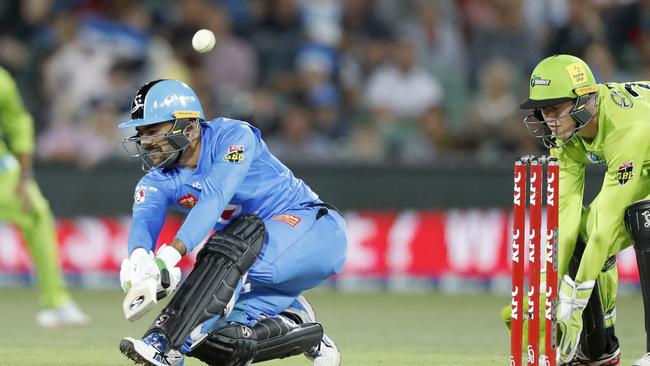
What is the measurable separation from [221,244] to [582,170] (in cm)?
223

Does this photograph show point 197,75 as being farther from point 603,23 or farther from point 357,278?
point 603,23

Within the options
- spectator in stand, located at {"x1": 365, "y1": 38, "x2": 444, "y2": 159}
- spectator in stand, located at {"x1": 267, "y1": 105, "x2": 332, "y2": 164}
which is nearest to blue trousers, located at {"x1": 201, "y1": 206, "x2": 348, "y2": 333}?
spectator in stand, located at {"x1": 267, "y1": 105, "x2": 332, "y2": 164}

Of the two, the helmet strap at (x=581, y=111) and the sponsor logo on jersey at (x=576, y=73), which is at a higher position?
the sponsor logo on jersey at (x=576, y=73)

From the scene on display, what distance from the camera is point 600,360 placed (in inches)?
296

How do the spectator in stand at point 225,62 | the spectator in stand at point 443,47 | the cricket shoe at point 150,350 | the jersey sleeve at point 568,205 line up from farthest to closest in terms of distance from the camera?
the spectator in stand at point 443,47, the spectator in stand at point 225,62, the jersey sleeve at point 568,205, the cricket shoe at point 150,350

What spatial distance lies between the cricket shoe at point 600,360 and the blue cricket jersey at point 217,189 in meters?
1.87

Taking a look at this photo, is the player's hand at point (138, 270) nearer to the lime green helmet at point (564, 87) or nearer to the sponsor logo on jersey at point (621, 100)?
the lime green helmet at point (564, 87)

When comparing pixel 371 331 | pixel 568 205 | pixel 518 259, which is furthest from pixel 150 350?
pixel 371 331

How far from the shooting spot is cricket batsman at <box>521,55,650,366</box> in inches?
269

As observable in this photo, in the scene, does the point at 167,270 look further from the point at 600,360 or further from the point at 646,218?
the point at 600,360

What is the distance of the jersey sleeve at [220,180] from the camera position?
6.55 m

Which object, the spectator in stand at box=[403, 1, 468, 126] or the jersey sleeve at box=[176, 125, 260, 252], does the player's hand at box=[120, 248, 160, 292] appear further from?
the spectator in stand at box=[403, 1, 468, 126]

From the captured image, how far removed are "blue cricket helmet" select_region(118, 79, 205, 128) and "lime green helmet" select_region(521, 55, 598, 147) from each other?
1.90 metres

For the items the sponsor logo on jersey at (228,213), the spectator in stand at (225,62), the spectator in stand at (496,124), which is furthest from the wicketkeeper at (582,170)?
the spectator in stand at (225,62)
